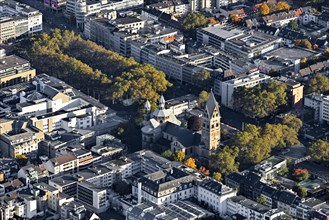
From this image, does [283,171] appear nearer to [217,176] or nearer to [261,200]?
[217,176]

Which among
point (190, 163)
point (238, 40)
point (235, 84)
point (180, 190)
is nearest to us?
point (180, 190)

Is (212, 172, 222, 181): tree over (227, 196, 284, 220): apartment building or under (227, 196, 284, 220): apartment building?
under

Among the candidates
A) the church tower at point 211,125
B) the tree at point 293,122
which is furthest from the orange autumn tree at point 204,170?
the tree at point 293,122

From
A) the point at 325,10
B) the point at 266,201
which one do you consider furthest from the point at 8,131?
the point at 325,10

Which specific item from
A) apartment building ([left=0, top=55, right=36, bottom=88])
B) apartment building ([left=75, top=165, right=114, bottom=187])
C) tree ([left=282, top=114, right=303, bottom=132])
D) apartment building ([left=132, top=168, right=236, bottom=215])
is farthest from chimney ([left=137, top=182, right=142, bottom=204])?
apartment building ([left=0, top=55, right=36, bottom=88])

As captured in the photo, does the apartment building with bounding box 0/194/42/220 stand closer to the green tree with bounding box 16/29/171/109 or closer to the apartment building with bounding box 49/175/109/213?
the apartment building with bounding box 49/175/109/213

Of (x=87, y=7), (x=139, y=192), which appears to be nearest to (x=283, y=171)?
(x=139, y=192)

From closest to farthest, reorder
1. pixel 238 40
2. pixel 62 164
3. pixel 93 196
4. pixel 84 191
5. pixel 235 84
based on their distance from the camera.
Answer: pixel 93 196 < pixel 84 191 < pixel 62 164 < pixel 235 84 < pixel 238 40
